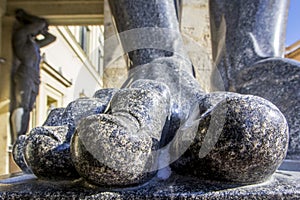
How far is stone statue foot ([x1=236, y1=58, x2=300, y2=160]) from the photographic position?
0.69m

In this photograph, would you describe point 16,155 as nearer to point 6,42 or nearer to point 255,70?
point 255,70

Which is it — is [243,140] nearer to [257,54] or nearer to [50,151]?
[50,151]

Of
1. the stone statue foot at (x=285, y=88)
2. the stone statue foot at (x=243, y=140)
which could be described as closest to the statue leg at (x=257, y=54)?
the stone statue foot at (x=285, y=88)

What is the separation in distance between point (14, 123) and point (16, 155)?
3.18 meters

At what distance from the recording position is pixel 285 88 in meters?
0.70

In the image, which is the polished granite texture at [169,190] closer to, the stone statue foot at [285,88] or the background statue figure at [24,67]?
the stone statue foot at [285,88]

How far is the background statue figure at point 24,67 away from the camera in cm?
386

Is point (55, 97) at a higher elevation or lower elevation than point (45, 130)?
higher

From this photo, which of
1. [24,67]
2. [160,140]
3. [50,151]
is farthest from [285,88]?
[24,67]

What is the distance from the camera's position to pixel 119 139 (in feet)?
1.42

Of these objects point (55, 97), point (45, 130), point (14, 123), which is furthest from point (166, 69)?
point (55, 97)

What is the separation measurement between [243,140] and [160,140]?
0.11m

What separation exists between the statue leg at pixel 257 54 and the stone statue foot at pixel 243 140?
9.6 inches

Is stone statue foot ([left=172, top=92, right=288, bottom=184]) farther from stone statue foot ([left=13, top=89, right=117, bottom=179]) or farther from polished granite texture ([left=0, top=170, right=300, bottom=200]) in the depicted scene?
stone statue foot ([left=13, top=89, right=117, bottom=179])
